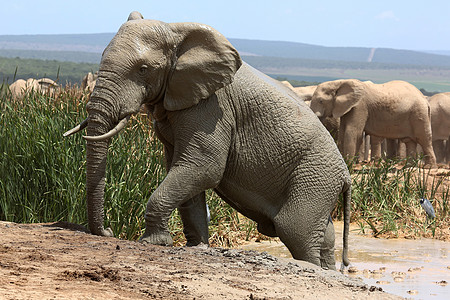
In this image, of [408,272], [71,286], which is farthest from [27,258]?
[408,272]

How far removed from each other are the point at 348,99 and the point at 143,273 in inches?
529

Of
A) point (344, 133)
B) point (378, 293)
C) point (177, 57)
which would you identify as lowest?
point (344, 133)

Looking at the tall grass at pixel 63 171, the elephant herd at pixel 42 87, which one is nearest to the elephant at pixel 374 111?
the elephant herd at pixel 42 87

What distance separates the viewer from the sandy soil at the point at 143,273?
398cm

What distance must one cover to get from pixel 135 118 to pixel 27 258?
4.29 m

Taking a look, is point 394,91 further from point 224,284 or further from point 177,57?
point 224,284

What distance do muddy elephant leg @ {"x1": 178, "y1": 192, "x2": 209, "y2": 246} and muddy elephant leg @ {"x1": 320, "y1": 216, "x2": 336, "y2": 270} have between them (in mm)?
973

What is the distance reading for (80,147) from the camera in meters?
7.01

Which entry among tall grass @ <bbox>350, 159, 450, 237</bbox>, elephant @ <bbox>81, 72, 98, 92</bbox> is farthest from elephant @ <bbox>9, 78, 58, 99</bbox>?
tall grass @ <bbox>350, 159, 450, 237</bbox>

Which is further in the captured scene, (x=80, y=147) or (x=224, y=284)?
(x=80, y=147)

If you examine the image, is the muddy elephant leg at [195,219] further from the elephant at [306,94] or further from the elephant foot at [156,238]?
the elephant at [306,94]

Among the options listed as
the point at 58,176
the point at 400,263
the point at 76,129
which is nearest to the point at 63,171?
the point at 58,176

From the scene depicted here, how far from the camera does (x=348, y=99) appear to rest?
56.7 ft

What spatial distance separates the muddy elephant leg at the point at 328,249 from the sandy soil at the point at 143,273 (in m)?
Answer: 0.71
